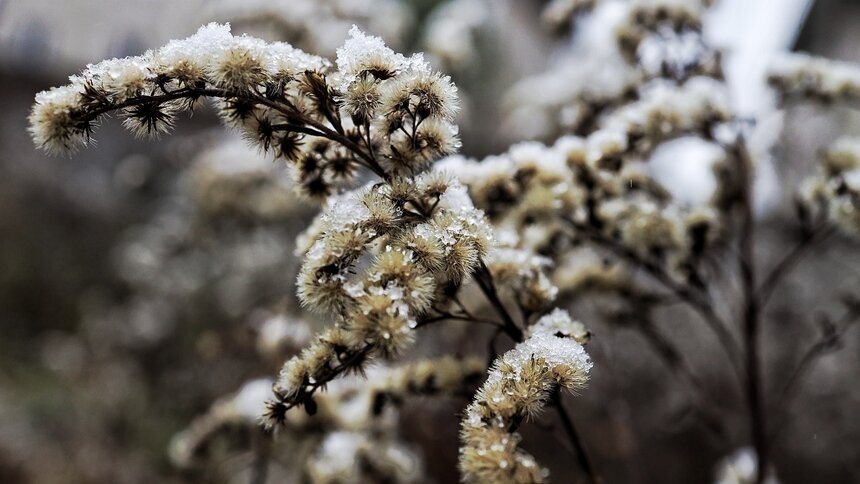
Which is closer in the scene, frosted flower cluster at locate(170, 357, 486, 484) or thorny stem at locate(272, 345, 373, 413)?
thorny stem at locate(272, 345, 373, 413)

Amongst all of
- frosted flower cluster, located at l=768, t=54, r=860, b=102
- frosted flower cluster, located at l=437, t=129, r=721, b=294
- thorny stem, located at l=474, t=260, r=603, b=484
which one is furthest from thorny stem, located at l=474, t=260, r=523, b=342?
frosted flower cluster, located at l=768, t=54, r=860, b=102

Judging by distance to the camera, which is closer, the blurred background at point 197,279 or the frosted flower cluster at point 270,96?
the frosted flower cluster at point 270,96

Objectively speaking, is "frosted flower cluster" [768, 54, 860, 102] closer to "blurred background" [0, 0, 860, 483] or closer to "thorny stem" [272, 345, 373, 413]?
"blurred background" [0, 0, 860, 483]

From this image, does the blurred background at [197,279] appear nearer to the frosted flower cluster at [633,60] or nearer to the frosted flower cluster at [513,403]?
the frosted flower cluster at [633,60]

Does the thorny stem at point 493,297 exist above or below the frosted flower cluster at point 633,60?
below

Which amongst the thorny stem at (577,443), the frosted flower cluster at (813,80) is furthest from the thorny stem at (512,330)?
the frosted flower cluster at (813,80)

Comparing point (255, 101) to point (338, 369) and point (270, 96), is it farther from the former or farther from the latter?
Result: point (338, 369)

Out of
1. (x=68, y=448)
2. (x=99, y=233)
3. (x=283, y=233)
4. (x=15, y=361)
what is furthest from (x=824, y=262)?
(x=99, y=233)
